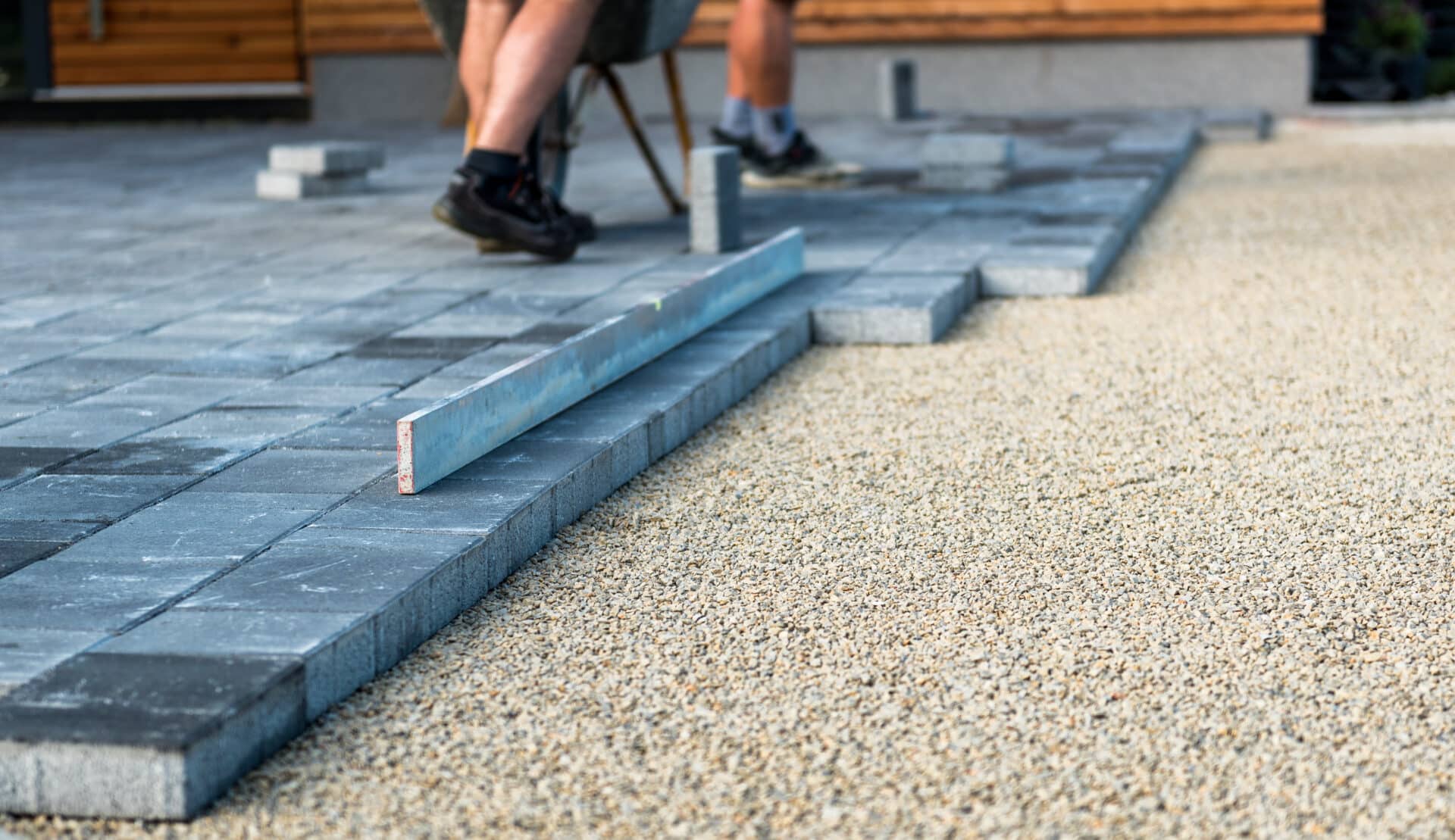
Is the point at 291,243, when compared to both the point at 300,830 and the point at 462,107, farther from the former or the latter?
the point at 300,830

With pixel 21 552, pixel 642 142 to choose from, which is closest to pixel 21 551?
pixel 21 552

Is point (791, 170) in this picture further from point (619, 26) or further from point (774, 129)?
point (619, 26)

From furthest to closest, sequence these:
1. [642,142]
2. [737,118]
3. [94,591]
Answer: [737,118] → [642,142] → [94,591]

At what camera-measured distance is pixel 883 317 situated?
348 cm

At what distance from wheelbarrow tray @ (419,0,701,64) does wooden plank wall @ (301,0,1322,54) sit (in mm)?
5377

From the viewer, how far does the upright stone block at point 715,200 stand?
404 cm

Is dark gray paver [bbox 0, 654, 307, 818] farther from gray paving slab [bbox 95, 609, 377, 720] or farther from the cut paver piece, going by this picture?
the cut paver piece

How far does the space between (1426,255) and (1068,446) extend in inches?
89.4

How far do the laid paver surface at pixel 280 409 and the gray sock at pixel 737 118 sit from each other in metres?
0.27

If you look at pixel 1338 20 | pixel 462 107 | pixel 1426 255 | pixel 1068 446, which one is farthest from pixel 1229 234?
pixel 1338 20

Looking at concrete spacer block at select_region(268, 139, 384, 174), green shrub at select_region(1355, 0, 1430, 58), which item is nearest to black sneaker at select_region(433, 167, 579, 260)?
concrete spacer block at select_region(268, 139, 384, 174)

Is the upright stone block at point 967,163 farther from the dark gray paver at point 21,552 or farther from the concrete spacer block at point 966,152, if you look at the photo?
the dark gray paver at point 21,552

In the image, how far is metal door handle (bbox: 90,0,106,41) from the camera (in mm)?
10695

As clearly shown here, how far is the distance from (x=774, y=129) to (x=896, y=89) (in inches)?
134
